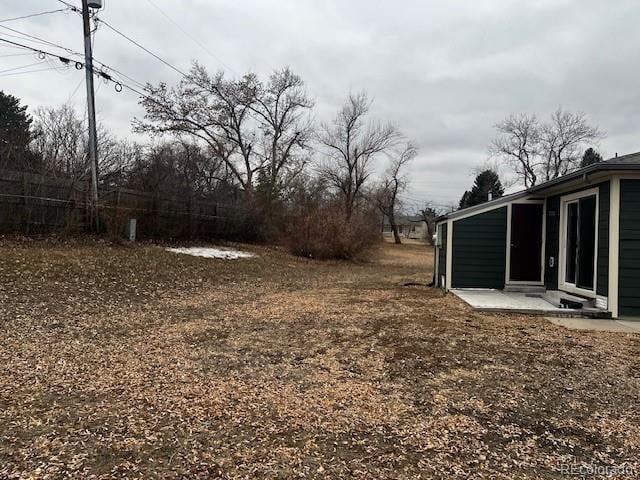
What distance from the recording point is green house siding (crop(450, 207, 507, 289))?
29.2 feet

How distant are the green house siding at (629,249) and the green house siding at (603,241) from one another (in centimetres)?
17

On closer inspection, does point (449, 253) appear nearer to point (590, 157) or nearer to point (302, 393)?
point (302, 393)

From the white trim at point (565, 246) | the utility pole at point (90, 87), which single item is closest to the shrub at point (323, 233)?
the utility pole at point (90, 87)

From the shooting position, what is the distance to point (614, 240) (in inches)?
247

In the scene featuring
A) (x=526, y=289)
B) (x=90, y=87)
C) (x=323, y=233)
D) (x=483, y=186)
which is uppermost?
(x=483, y=186)

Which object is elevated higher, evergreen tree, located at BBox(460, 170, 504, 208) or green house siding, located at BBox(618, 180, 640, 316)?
evergreen tree, located at BBox(460, 170, 504, 208)

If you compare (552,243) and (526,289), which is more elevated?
(552,243)

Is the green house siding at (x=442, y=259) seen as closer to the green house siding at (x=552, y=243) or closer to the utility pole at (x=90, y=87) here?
the green house siding at (x=552, y=243)

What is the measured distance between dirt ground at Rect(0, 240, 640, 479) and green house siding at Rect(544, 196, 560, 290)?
7.97 feet

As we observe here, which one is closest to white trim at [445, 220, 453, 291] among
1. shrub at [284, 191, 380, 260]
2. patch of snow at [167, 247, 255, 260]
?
patch of snow at [167, 247, 255, 260]

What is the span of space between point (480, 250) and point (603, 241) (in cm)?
267

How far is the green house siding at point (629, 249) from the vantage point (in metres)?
6.23

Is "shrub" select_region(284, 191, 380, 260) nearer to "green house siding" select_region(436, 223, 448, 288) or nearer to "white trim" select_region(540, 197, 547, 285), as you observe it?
"green house siding" select_region(436, 223, 448, 288)

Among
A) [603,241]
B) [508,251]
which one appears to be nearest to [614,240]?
[603,241]
